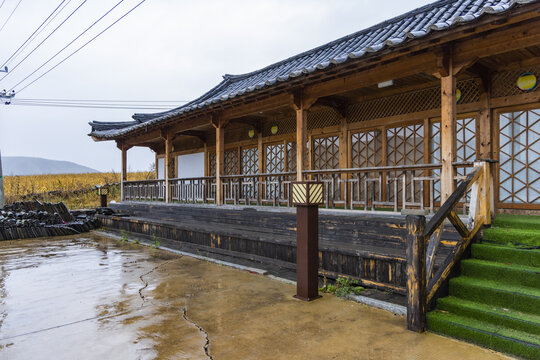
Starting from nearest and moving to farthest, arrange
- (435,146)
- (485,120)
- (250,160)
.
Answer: (485,120) < (435,146) < (250,160)

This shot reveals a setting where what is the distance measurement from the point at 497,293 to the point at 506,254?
0.68 metres

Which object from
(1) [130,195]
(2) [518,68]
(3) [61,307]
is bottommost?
(3) [61,307]

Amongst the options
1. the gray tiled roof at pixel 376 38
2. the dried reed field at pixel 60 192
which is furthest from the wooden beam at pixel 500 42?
the dried reed field at pixel 60 192

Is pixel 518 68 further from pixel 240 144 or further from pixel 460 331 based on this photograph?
pixel 240 144

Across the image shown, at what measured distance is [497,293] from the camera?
3494mm

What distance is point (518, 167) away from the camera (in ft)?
20.1

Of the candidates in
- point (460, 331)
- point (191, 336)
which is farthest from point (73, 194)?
point (460, 331)

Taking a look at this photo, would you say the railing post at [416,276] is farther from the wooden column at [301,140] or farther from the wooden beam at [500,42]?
the wooden column at [301,140]

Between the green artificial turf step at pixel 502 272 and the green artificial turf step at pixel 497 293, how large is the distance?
0.06 m

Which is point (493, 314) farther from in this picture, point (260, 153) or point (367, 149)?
point (260, 153)

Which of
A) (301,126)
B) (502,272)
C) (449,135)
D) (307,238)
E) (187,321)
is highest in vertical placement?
(301,126)

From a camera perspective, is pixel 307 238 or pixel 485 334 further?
pixel 307 238

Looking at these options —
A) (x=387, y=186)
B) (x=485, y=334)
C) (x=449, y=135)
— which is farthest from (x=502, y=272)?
(x=387, y=186)

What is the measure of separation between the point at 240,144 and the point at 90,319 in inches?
326
